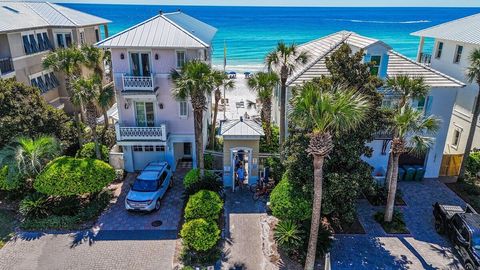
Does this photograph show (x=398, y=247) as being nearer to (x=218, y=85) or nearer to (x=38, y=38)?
(x=218, y=85)

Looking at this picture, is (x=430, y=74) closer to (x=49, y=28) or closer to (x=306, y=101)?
(x=306, y=101)

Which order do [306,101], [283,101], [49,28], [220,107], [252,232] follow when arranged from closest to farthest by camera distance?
[306,101], [252,232], [283,101], [49,28], [220,107]

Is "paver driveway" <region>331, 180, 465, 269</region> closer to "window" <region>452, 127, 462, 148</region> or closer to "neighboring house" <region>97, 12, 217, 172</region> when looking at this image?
"window" <region>452, 127, 462, 148</region>

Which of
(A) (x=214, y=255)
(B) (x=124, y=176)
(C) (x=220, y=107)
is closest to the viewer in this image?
(A) (x=214, y=255)

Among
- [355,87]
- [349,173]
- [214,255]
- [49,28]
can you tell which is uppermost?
[49,28]

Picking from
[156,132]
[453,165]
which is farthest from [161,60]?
[453,165]

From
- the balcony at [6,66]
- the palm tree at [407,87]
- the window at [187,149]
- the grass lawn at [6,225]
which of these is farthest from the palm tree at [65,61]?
the palm tree at [407,87]

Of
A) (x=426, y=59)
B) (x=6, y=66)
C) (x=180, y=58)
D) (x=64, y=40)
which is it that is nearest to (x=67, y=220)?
(x=180, y=58)
